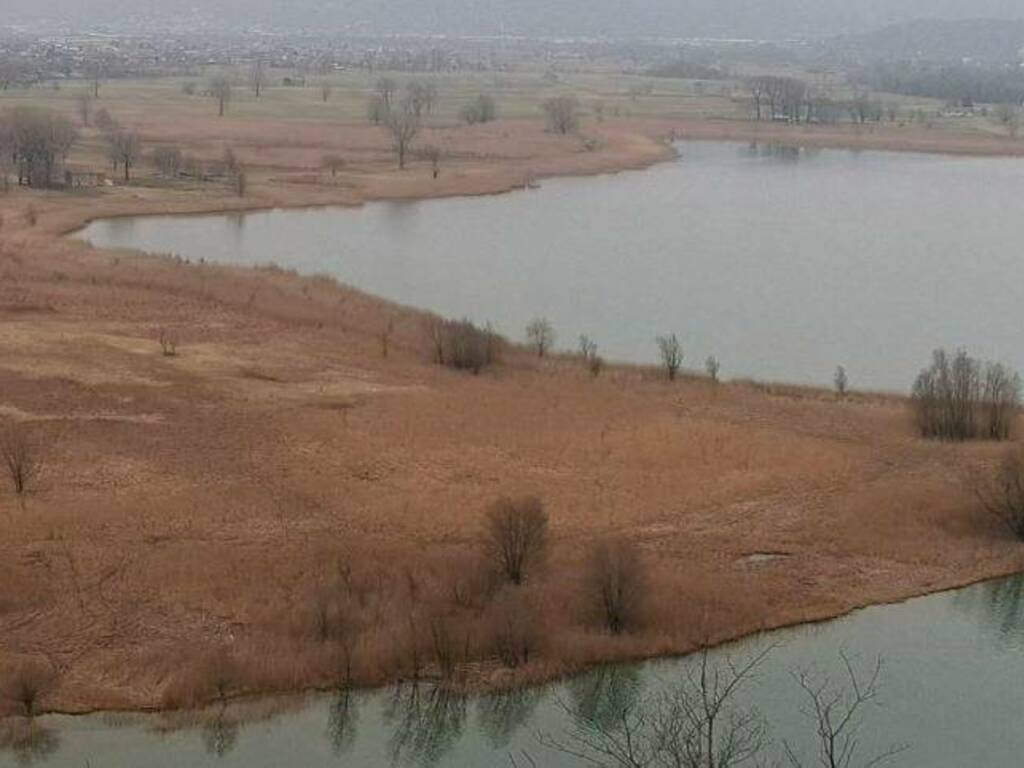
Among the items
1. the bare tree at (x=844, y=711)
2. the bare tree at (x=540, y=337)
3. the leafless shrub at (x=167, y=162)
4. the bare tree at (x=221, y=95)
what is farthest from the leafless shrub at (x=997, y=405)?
the bare tree at (x=221, y=95)

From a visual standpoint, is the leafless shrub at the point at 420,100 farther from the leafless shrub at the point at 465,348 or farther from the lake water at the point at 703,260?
the leafless shrub at the point at 465,348

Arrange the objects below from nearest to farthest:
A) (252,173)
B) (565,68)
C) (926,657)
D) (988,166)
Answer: (926,657)
(252,173)
(988,166)
(565,68)

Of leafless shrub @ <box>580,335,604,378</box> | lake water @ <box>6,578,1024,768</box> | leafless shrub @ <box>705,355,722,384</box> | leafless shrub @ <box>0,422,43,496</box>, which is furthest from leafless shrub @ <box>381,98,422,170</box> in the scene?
lake water @ <box>6,578,1024,768</box>

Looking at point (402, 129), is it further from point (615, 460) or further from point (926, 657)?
point (926, 657)

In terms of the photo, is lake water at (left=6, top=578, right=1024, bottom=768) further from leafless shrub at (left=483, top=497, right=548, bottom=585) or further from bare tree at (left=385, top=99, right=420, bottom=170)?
bare tree at (left=385, top=99, right=420, bottom=170)

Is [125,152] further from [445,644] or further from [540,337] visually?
[445,644]

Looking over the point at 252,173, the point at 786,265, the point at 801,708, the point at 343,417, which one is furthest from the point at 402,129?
the point at 801,708
